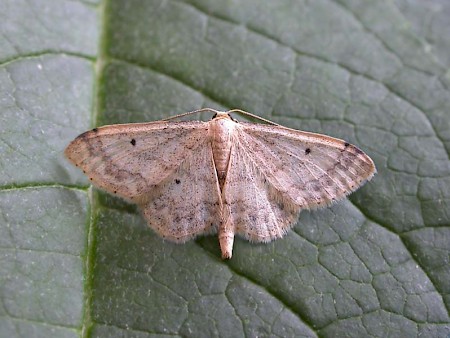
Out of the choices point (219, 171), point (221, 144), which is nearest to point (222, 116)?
point (221, 144)

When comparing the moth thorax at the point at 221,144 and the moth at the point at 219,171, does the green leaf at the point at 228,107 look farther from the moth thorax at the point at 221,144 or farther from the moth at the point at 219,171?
the moth thorax at the point at 221,144

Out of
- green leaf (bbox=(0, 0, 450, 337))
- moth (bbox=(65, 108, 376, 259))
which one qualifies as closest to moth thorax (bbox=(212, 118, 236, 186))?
moth (bbox=(65, 108, 376, 259))

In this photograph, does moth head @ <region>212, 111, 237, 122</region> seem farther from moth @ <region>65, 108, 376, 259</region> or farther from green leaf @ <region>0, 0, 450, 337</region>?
green leaf @ <region>0, 0, 450, 337</region>

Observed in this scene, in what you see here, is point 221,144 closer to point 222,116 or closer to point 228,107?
point 222,116

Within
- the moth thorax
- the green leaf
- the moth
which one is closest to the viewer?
the green leaf

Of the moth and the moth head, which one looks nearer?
the moth
